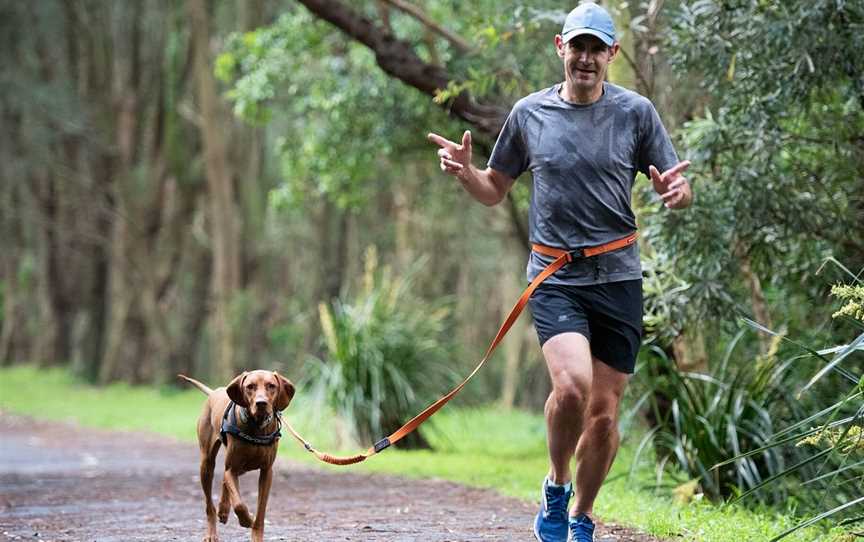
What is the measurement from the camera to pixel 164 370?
110ft

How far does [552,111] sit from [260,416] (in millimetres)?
1948

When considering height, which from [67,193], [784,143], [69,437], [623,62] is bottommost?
[69,437]

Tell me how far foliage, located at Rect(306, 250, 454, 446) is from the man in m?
8.41

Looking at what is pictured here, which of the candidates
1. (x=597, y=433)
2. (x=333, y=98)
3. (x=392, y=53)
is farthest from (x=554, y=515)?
(x=333, y=98)

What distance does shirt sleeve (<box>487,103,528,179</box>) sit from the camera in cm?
643

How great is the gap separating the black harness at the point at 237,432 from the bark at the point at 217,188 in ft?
59.7

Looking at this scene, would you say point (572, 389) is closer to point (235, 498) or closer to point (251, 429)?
point (251, 429)

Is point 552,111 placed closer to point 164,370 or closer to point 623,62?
point 623,62

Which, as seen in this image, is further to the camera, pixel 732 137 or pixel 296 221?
pixel 296 221

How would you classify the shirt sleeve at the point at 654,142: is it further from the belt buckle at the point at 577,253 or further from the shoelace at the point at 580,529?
the shoelace at the point at 580,529

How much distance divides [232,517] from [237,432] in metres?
2.66

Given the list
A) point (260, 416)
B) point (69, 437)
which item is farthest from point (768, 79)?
point (69, 437)

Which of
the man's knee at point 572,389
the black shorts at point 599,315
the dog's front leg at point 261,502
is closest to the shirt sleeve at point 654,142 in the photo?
the black shorts at point 599,315

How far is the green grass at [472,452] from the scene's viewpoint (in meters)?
7.49
